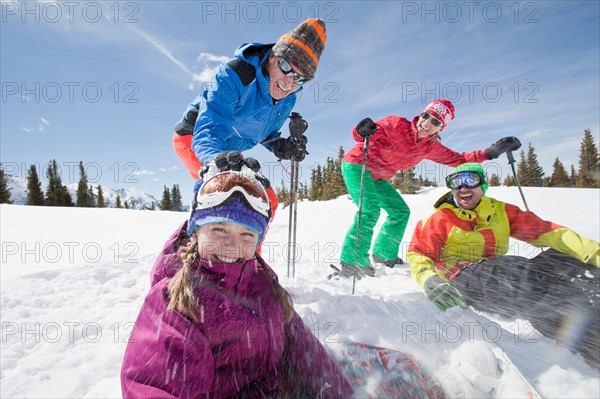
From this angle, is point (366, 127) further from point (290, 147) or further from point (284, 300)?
point (284, 300)

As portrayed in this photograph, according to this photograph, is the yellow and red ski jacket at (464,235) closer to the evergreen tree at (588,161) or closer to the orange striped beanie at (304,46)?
the orange striped beanie at (304,46)

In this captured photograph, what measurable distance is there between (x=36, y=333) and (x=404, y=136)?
487 cm

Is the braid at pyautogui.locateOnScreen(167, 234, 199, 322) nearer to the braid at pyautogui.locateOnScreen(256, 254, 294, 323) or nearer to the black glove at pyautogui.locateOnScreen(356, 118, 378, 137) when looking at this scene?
the braid at pyautogui.locateOnScreen(256, 254, 294, 323)

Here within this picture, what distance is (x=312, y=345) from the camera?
2.04m

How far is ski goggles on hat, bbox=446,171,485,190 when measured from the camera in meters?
3.53

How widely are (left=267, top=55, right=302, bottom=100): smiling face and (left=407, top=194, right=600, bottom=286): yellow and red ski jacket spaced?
2343 mm

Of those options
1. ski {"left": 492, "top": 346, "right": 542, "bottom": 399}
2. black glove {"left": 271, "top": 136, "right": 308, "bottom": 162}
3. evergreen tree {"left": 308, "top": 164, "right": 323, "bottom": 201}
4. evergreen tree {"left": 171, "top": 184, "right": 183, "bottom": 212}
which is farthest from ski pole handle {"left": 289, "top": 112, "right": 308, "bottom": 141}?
evergreen tree {"left": 171, "top": 184, "right": 183, "bottom": 212}

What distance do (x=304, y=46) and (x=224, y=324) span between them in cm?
268

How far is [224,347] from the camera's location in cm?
167

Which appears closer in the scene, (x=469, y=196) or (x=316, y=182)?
(x=469, y=196)

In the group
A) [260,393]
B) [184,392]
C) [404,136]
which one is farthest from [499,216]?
[184,392]

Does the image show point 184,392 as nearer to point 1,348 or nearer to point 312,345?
point 312,345

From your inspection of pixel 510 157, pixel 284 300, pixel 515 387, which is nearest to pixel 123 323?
pixel 284 300

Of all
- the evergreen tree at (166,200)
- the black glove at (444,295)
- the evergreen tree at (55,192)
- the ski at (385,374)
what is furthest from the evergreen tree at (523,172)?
the evergreen tree at (55,192)
